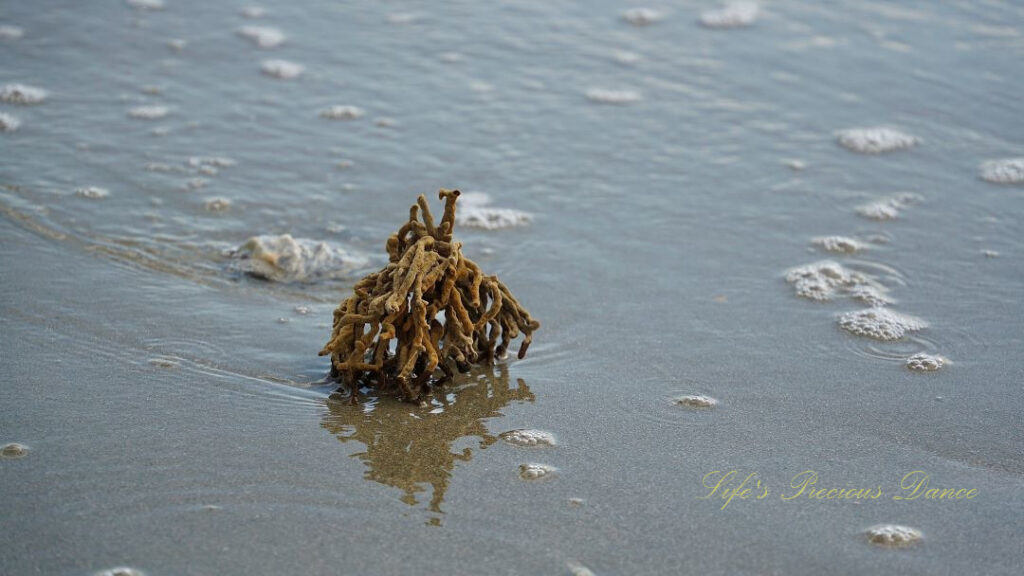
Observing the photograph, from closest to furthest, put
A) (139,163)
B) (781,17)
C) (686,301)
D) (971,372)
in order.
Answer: (971,372)
(686,301)
(139,163)
(781,17)

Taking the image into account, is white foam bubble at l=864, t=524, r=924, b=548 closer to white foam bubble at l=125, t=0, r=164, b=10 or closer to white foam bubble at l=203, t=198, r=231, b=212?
white foam bubble at l=203, t=198, r=231, b=212

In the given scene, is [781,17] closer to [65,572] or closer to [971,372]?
[971,372]

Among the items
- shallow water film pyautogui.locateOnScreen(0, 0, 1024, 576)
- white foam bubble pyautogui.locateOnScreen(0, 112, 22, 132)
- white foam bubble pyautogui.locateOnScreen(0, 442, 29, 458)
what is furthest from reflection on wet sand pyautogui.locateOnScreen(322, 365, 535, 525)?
white foam bubble pyautogui.locateOnScreen(0, 112, 22, 132)

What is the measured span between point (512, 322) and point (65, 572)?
1.85 m

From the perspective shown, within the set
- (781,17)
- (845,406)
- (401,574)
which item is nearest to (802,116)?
(781,17)

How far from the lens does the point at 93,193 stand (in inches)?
224

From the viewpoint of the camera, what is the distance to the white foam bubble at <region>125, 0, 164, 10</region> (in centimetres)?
845

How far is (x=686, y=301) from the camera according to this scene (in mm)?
4867

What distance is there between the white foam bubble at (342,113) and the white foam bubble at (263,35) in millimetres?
1329

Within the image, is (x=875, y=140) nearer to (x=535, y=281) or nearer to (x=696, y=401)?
(x=535, y=281)

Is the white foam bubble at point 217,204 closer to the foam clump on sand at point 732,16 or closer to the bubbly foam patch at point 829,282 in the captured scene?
the bubbly foam patch at point 829,282

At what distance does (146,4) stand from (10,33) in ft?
3.67

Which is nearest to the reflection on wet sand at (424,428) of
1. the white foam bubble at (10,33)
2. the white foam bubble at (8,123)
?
the white foam bubble at (8,123)

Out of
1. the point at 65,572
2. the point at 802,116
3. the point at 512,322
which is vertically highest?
the point at 802,116
